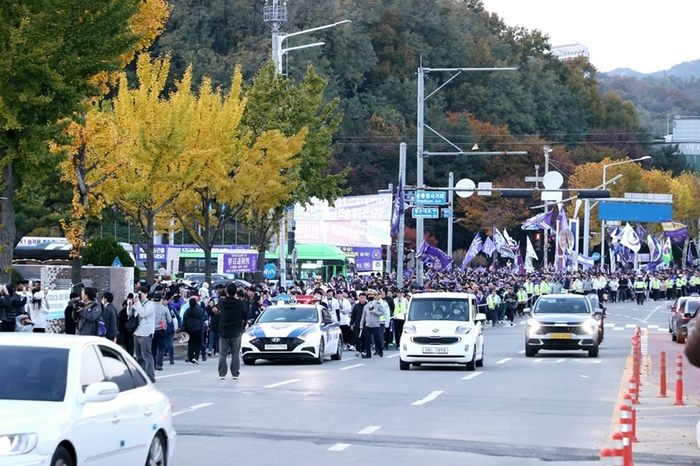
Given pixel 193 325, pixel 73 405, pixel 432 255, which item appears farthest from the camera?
pixel 432 255

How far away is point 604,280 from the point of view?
7738cm

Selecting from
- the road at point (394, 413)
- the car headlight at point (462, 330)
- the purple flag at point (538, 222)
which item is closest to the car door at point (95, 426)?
the road at point (394, 413)

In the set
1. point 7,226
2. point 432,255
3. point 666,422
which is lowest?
point 666,422

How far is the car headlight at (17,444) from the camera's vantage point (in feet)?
27.5

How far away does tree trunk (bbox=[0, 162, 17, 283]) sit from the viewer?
28312 millimetres

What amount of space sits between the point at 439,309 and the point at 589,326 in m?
5.62

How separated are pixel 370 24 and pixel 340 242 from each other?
157 ft

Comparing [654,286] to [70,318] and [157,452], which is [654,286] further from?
[157,452]

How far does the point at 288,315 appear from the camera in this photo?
3014 cm

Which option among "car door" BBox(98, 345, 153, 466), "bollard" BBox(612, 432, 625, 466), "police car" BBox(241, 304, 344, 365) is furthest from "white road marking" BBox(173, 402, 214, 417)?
"police car" BBox(241, 304, 344, 365)

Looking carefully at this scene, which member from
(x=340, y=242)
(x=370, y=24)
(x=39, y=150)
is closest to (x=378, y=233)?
(x=340, y=242)

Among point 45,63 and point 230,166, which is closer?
point 45,63

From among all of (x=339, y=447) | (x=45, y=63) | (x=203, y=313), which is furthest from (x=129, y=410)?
(x=203, y=313)

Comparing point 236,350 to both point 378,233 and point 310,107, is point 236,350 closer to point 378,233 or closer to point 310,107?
point 310,107
